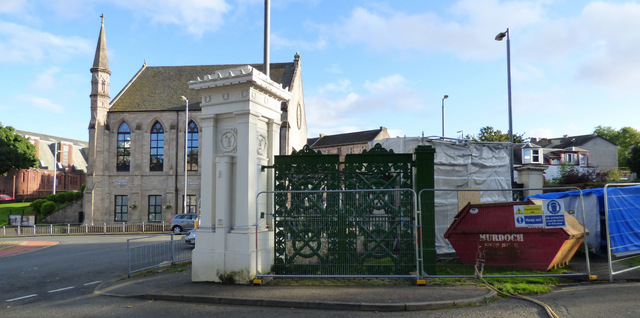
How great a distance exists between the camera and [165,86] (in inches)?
1656

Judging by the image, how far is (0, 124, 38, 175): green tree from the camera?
195 ft

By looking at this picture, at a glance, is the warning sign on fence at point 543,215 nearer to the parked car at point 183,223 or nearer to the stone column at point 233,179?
the stone column at point 233,179

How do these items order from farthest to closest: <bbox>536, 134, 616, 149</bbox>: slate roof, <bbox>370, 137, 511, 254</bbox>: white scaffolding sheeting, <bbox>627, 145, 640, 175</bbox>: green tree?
<bbox>536, 134, 616, 149</bbox>: slate roof, <bbox>627, 145, 640, 175</bbox>: green tree, <bbox>370, 137, 511, 254</bbox>: white scaffolding sheeting

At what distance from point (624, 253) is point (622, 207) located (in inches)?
45.2

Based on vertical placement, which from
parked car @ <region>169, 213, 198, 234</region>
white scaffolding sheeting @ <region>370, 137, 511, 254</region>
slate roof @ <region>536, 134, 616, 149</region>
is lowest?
parked car @ <region>169, 213, 198, 234</region>

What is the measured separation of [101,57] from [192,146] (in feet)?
38.5

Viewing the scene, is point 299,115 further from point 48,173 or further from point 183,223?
point 48,173

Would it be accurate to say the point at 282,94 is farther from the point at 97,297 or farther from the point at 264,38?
the point at 97,297

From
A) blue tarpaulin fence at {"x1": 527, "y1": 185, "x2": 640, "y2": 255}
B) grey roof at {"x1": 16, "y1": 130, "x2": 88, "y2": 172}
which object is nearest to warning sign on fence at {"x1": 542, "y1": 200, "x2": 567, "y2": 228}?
blue tarpaulin fence at {"x1": 527, "y1": 185, "x2": 640, "y2": 255}

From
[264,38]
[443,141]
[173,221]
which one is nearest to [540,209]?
[443,141]

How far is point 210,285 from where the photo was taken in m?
8.52

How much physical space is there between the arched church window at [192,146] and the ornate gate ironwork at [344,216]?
104 ft

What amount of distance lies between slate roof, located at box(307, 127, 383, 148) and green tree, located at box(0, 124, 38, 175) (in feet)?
146

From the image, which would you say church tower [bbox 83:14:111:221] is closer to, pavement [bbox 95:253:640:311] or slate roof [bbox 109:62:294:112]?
slate roof [bbox 109:62:294:112]
